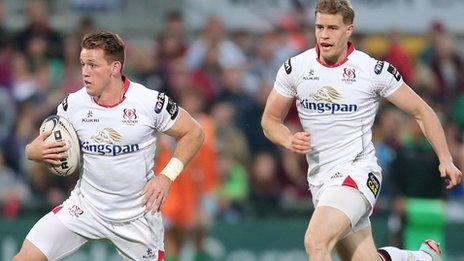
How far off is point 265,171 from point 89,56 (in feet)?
24.2

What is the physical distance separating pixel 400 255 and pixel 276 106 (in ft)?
5.26

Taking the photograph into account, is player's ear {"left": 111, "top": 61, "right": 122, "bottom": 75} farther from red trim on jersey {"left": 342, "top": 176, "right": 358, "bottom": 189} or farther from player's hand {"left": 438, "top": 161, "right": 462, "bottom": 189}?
player's hand {"left": 438, "top": 161, "right": 462, "bottom": 189}

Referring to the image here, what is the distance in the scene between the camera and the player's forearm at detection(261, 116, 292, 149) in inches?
396

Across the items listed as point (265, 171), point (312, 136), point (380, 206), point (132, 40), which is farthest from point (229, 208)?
point (312, 136)

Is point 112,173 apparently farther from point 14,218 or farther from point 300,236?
point 300,236

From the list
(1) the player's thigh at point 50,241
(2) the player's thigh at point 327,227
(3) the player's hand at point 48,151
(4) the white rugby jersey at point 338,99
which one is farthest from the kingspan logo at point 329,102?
(1) the player's thigh at point 50,241

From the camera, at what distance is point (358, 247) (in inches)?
394

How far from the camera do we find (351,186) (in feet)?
32.2

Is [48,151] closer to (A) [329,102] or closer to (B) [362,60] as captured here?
(A) [329,102]

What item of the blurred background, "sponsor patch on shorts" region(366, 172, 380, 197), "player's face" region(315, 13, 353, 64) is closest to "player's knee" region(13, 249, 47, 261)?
"sponsor patch on shorts" region(366, 172, 380, 197)

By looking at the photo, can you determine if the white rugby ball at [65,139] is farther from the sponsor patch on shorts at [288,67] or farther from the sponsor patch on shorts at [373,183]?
the sponsor patch on shorts at [373,183]

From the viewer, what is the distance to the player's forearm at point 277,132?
10.1m

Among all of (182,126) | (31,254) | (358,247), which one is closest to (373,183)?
(358,247)

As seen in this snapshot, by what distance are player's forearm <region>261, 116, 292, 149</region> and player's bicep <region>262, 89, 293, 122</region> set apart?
3 centimetres
